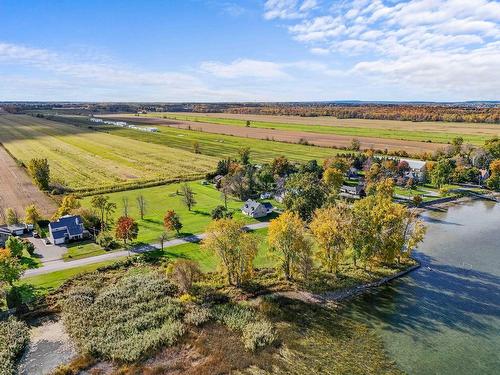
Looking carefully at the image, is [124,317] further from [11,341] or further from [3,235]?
[3,235]

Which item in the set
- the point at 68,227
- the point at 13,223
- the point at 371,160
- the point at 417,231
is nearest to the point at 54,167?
the point at 13,223

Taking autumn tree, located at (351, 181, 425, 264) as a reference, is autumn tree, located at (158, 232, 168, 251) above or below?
below

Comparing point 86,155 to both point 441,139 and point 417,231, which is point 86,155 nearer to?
point 417,231

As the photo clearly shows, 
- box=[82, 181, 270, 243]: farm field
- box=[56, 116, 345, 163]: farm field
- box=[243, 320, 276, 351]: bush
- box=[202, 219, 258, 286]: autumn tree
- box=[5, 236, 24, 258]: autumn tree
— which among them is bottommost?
box=[243, 320, 276, 351]: bush

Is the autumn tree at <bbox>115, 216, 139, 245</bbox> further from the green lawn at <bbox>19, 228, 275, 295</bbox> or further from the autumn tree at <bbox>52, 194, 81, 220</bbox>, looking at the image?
the autumn tree at <bbox>52, 194, 81, 220</bbox>

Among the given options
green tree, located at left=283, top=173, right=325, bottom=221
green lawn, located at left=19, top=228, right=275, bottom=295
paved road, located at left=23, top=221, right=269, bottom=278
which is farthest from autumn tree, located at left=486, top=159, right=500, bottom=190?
paved road, located at left=23, top=221, right=269, bottom=278
